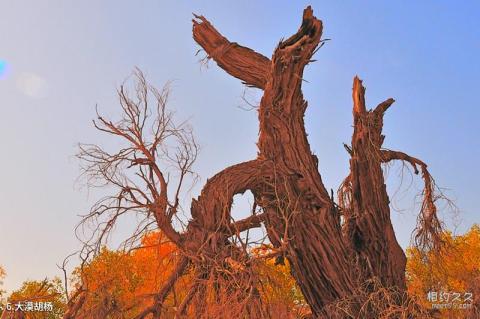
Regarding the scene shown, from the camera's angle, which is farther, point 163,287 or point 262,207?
point 262,207

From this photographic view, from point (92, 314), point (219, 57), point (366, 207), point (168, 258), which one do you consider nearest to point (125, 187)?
point (168, 258)

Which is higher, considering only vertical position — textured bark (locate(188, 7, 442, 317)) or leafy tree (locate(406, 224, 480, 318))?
textured bark (locate(188, 7, 442, 317))

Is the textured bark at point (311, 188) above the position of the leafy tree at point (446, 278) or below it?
above

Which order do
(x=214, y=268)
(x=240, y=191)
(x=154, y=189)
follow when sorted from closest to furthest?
(x=214, y=268), (x=154, y=189), (x=240, y=191)

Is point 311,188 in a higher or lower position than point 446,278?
higher

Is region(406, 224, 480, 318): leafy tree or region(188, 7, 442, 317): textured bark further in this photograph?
region(188, 7, 442, 317): textured bark

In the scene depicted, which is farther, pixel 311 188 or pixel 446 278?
pixel 446 278

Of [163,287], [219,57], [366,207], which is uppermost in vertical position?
[219,57]

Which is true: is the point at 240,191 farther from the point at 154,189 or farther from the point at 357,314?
the point at 357,314

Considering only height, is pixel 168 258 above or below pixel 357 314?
above

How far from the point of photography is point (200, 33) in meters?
9.66

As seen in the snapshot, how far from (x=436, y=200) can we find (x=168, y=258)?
16.1 feet

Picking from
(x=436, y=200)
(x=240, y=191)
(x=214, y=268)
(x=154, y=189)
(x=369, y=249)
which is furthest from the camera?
(x=436, y=200)

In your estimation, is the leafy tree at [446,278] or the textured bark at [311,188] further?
the textured bark at [311,188]
